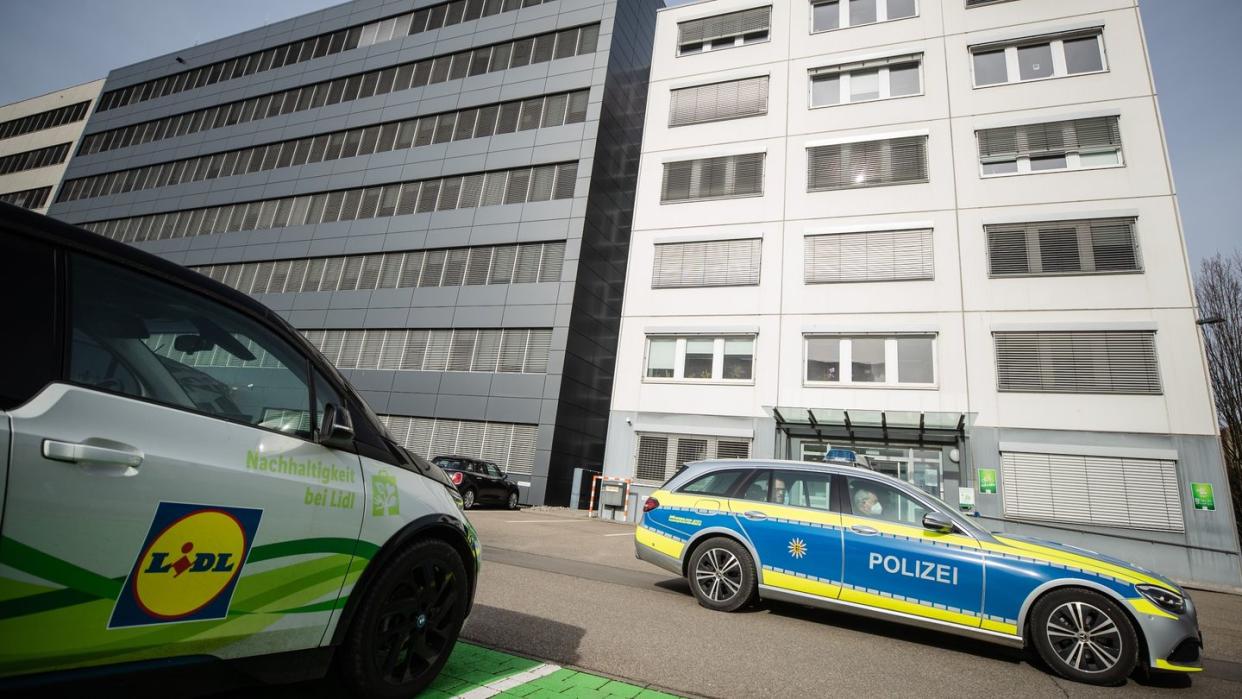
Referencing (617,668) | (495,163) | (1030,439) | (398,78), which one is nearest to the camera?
(617,668)

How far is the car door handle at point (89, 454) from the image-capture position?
62.0 inches

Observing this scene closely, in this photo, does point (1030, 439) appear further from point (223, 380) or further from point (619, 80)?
point (619, 80)

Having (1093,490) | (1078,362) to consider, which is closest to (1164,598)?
(1093,490)

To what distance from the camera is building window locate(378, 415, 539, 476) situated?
854 inches

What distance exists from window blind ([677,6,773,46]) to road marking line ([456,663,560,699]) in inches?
916

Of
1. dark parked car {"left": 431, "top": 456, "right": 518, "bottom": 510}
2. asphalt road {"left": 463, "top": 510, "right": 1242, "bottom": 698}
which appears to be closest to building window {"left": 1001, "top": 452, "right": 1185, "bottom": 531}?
asphalt road {"left": 463, "top": 510, "right": 1242, "bottom": 698}

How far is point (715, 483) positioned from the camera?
652 cm

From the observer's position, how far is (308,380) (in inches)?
108

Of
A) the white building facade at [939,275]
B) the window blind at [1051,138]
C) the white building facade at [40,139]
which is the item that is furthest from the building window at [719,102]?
the white building facade at [40,139]

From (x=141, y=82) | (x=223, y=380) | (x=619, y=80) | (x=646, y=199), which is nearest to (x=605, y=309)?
(x=646, y=199)

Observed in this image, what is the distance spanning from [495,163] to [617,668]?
24738 millimetres

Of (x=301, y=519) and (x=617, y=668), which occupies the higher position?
(x=301, y=519)

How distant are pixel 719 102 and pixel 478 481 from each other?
51.6 ft

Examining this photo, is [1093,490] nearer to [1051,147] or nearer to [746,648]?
[1051,147]
